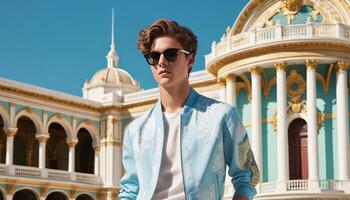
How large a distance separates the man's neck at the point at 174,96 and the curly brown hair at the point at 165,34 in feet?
0.59

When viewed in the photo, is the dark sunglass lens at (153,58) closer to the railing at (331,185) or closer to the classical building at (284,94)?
the classical building at (284,94)

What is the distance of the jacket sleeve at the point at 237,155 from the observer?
3223 millimetres

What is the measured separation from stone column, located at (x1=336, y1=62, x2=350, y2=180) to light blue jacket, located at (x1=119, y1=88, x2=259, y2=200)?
80.4ft

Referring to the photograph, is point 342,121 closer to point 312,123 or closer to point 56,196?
point 312,123

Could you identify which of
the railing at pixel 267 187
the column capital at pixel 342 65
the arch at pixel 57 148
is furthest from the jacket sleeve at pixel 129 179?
the arch at pixel 57 148

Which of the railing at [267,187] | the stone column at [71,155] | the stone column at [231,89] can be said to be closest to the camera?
the railing at [267,187]

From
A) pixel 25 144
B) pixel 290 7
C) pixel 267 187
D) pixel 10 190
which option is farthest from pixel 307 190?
pixel 25 144

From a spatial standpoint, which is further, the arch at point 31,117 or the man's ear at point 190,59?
the arch at point 31,117

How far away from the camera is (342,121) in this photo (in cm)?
2769

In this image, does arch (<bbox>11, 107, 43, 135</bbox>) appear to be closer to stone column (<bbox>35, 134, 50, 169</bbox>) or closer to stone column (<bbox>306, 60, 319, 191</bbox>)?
stone column (<bbox>35, 134, 50, 169</bbox>)

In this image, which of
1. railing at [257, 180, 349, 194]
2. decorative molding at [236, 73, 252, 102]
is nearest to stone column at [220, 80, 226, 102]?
decorative molding at [236, 73, 252, 102]

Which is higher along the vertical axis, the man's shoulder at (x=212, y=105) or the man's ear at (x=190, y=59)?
the man's ear at (x=190, y=59)

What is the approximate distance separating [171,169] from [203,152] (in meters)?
0.17

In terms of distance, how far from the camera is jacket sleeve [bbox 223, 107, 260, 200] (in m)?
3.22
